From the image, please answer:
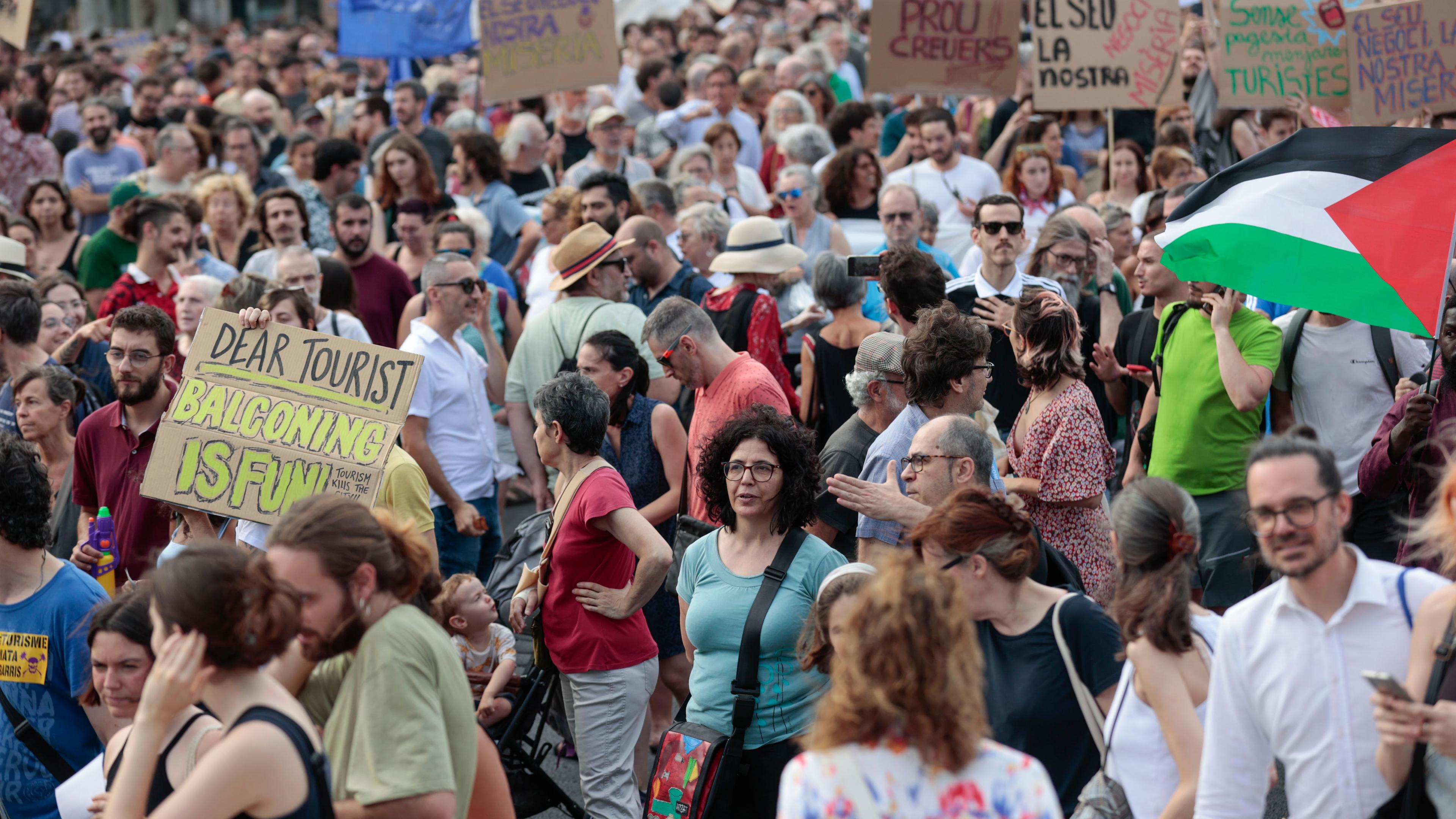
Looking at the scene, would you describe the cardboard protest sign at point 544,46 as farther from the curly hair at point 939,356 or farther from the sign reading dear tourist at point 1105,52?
the curly hair at point 939,356

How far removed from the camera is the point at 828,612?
12.5ft

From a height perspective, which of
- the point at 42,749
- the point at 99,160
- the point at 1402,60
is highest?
the point at 99,160

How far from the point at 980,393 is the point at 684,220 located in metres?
3.92

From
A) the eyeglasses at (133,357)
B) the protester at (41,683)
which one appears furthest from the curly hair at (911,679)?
the eyeglasses at (133,357)

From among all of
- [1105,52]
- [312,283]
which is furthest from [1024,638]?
[1105,52]

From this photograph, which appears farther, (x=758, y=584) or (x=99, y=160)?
(x=99, y=160)

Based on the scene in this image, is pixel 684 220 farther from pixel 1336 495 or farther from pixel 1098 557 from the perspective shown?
pixel 1336 495

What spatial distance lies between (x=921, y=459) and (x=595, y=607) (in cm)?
131

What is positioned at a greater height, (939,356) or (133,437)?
(939,356)

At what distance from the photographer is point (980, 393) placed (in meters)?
4.94

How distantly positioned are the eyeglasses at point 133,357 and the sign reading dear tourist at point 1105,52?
6.53m

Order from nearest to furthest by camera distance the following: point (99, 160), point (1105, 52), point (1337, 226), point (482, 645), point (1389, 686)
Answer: point (1389, 686) < point (482, 645) < point (1337, 226) < point (1105, 52) < point (99, 160)

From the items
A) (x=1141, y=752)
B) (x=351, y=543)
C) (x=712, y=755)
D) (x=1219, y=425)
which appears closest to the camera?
(x=351, y=543)

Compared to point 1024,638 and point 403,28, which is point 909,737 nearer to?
point 1024,638
